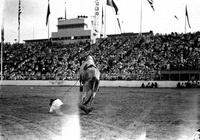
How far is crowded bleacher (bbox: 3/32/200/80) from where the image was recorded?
116 ft

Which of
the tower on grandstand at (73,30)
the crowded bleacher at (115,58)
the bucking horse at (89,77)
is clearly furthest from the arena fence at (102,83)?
the bucking horse at (89,77)

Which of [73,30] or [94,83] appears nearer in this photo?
[94,83]

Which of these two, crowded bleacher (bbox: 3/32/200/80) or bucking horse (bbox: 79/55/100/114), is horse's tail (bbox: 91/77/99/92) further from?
crowded bleacher (bbox: 3/32/200/80)

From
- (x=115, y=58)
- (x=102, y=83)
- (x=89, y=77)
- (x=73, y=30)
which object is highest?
(x=73, y=30)

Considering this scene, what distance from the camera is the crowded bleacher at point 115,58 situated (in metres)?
35.2

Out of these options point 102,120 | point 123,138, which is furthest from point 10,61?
point 123,138

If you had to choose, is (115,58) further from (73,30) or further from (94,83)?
(94,83)

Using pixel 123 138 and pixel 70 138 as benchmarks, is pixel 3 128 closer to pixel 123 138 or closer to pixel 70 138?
pixel 70 138

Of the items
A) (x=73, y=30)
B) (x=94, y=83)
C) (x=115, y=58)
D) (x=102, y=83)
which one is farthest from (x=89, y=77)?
(x=73, y=30)

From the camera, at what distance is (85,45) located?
1944 inches

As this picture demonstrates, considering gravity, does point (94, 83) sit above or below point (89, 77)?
below

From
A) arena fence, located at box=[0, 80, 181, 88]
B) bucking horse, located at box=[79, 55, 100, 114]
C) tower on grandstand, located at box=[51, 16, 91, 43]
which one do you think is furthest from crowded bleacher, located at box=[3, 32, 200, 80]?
bucking horse, located at box=[79, 55, 100, 114]

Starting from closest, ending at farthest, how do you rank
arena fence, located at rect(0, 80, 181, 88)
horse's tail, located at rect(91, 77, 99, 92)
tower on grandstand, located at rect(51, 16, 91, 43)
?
horse's tail, located at rect(91, 77, 99, 92) < arena fence, located at rect(0, 80, 181, 88) < tower on grandstand, located at rect(51, 16, 91, 43)

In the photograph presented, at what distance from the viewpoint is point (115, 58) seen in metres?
40.6
